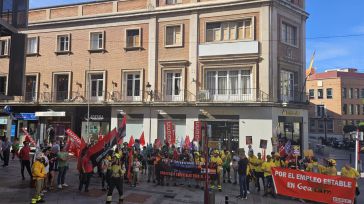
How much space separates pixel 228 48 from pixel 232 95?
348 cm

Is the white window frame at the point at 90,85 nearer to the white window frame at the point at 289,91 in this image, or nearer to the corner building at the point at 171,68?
the corner building at the point at 171,68

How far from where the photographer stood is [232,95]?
27641 millimetres

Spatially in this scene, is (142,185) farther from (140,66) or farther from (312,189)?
(140,66)

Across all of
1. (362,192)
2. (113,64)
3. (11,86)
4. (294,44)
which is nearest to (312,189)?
(362,192)

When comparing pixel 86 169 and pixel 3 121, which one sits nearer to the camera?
pixel 86 169

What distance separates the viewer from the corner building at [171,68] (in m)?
26.8

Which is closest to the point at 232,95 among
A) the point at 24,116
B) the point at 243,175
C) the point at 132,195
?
the point at 243,175

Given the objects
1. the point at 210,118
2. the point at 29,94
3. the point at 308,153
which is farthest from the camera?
the point at 29,94

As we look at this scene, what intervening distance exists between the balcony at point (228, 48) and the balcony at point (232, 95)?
2.76m

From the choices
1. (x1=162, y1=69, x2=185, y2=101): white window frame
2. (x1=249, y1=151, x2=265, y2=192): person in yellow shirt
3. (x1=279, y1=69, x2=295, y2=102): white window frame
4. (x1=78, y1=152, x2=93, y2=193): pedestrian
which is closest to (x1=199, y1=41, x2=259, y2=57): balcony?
(x1=162, y1=69, x2=185, y2=101): white window frame

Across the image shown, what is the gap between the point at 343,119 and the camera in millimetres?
68312

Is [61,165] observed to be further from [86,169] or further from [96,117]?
[96,117]

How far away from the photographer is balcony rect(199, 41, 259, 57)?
26734 millimetres

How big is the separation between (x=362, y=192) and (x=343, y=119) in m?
55.5
